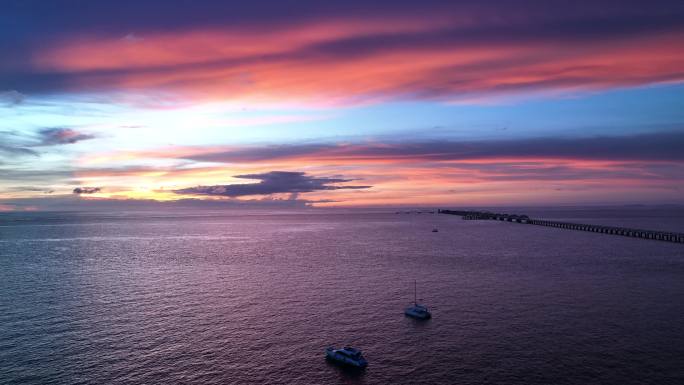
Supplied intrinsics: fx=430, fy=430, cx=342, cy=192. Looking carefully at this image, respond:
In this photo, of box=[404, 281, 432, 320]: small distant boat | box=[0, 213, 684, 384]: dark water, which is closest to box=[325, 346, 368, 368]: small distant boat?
box=[0, 213, 684, 384]: dark water

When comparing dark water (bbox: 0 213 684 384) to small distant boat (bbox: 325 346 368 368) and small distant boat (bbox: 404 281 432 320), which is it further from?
small distant boat (bbox: 404 281 432 320)

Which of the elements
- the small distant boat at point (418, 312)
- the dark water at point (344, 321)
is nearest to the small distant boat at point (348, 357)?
the dark water at point (344, 321)

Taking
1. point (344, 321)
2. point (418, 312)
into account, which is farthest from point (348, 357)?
point (418, 312)

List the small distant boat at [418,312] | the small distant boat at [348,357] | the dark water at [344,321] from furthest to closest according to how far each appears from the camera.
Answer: the small distant boat at [418,312], the small distant boat at [348,357], the dark water at [344,321]

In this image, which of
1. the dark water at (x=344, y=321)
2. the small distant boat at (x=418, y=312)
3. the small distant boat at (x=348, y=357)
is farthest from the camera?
the small distant boat at (x=418, y=312)

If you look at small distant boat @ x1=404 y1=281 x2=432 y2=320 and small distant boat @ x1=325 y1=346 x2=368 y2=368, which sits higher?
small distant boat @ x1=404 y1=281 x2=432 y2=320

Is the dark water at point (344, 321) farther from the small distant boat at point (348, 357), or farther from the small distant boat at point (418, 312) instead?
the small distant boat at point (418, 312)

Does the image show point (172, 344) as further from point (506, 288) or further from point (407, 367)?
point (506, 288)
